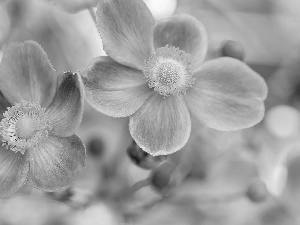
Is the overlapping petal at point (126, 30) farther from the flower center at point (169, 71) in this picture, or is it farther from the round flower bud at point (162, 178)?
the round flower bud at point (162, 178)

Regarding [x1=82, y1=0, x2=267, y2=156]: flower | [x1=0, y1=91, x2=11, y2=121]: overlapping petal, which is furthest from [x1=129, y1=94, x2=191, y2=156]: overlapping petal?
[x1=0, y1=91, x2=11, y2=121]: overlapping petal

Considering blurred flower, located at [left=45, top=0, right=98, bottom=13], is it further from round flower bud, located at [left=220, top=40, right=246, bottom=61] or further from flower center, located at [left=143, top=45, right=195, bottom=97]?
round flower bud, located at [left=220, top=40, right=246, bottom=61]

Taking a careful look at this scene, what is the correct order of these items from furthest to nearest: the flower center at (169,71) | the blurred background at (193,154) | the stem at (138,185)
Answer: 1. the blurred background at (193,154)
2. the stem at (138,185)
3. the flower center at (169,71)

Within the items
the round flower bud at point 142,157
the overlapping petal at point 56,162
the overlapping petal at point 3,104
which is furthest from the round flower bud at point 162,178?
the overlapping petal at point 3,104

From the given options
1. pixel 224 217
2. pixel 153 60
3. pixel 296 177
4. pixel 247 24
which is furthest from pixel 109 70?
pixel 247 24

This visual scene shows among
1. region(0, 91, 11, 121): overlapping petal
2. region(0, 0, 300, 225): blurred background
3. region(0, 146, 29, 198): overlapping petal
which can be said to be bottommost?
region(0, 0, 300, 225): blurred background

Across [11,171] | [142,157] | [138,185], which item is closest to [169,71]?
[142,157]

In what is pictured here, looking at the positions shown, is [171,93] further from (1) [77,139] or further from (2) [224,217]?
(2) [224,217]
